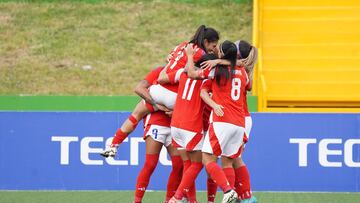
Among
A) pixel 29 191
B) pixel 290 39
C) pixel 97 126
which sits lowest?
pixel 29 191

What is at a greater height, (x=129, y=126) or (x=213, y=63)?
(x=213, y=63)

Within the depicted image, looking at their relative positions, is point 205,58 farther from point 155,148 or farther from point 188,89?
point 155,148

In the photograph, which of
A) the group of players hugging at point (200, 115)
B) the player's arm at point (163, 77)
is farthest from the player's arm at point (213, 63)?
the player's arm at point (163, 77)

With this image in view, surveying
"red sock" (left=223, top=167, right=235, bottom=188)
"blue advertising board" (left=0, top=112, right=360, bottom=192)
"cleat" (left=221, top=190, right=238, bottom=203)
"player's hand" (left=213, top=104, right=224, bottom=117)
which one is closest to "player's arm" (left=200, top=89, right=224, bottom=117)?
"player's hand" (left=213, top=104, right=224, bottom=117)

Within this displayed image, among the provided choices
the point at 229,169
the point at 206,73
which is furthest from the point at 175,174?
the point at 206,73

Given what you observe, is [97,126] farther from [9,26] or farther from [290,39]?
[9,26]

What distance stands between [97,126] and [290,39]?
7.38m

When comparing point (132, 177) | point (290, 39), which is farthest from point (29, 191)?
point (290, 39)

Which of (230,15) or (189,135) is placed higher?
(230,15)

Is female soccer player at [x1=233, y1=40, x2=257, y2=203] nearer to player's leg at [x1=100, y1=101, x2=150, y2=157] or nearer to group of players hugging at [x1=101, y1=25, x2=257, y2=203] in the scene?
group of players hugging at [x1=101, y1=25, x2=257, y2=203]

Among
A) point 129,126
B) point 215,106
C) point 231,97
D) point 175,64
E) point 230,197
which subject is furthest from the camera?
point 129,126

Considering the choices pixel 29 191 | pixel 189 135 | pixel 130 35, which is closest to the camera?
pixel 189 135

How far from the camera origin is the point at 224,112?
33.3ft

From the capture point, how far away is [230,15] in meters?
23.1
